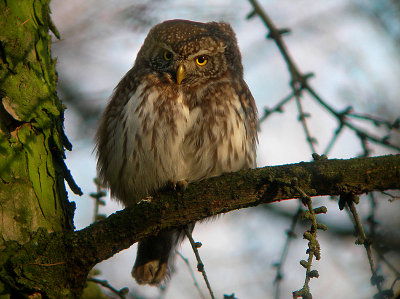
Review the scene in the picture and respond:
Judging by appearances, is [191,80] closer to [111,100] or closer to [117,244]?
[111,100]

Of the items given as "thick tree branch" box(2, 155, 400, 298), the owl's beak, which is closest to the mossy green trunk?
"thick tree branch" box(2, 155, 400, 298)

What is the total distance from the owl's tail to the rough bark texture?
120 cm

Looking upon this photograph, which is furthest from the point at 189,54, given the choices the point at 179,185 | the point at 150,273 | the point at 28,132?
the point at 150,273

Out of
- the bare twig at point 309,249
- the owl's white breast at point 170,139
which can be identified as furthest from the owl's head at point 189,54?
the bare twig at point 309,249

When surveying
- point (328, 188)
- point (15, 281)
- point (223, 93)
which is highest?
point (223, 93)

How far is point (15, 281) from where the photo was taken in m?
2.12

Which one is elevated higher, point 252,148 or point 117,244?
point 252,148

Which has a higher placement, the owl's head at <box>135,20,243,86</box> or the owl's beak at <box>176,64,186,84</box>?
the owl's head at <box>135,20,243,86</box>

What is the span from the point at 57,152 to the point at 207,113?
3.49ft

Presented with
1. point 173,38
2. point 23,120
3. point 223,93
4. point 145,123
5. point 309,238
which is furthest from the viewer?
point 173,38

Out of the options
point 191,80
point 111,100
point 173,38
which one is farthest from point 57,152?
point 173,38

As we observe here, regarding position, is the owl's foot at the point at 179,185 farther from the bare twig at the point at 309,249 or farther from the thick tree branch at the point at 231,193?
the bare twig at the point at 309,249

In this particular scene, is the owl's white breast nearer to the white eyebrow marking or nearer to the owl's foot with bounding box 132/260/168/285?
the white eyebrow marking

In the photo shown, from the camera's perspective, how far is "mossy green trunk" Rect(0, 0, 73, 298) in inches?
93.6
